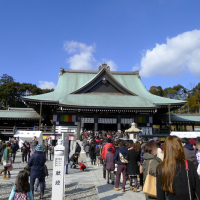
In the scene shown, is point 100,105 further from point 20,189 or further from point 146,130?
point 20,189

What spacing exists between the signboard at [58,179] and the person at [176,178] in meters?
3.13

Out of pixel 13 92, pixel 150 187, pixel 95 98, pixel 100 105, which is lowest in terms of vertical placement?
pixel 150 187

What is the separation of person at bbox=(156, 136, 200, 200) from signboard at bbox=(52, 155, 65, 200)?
10.3ft

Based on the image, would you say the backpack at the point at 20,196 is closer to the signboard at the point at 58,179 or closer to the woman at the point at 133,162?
the signboard at the point at 58,179

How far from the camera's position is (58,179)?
185 inches

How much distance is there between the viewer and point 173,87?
76.2 m

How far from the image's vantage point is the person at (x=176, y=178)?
211cm

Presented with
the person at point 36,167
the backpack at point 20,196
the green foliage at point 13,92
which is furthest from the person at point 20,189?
the green foliage at point 13,92

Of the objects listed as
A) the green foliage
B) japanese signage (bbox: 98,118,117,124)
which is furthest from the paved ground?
the green foliage

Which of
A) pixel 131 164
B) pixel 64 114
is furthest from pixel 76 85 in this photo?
pixel 131 164

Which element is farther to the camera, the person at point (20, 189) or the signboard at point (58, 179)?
the signboard at point (58, 179)

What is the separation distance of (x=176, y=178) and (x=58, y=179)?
3398 mm

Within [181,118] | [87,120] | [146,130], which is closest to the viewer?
[87,120]

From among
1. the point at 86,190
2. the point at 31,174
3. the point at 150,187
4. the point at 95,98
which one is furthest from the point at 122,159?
the point at 95,98
